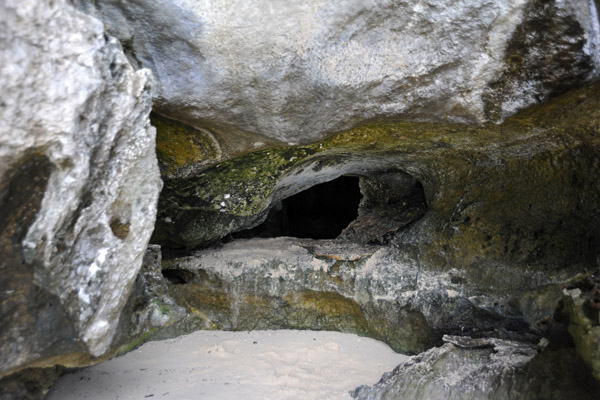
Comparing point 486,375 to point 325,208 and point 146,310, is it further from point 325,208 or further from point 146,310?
point 325,208

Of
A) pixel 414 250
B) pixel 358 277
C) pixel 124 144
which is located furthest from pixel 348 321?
pixel 124 144

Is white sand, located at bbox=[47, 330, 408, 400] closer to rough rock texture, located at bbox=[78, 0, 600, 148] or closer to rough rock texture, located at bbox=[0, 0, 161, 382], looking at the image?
rough rock texture, located at bbox=[0, 0, 161, 382]

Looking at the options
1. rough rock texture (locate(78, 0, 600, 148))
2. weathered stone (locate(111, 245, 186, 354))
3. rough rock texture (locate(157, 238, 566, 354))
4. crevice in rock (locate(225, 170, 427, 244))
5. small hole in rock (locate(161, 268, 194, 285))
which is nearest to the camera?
rough rock texture (locate(78, 0, 600, 148))

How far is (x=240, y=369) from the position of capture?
259 centimetres

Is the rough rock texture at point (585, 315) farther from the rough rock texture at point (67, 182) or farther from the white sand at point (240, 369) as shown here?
the rough rock texture at point (67, 182)

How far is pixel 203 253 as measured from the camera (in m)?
3.35

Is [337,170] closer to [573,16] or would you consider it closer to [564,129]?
[564,129]

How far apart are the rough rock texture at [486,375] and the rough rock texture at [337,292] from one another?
393 millimetres

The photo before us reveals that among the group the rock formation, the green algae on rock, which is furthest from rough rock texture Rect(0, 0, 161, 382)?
the green algae on rock

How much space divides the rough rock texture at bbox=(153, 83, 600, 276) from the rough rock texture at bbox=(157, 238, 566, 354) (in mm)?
116

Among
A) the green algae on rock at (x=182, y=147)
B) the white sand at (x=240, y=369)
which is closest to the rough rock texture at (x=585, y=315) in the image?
the white sand at (x=240, y=369)

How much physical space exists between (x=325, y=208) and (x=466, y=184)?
462cm

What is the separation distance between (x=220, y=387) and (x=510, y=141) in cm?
179

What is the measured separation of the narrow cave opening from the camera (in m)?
7.43
